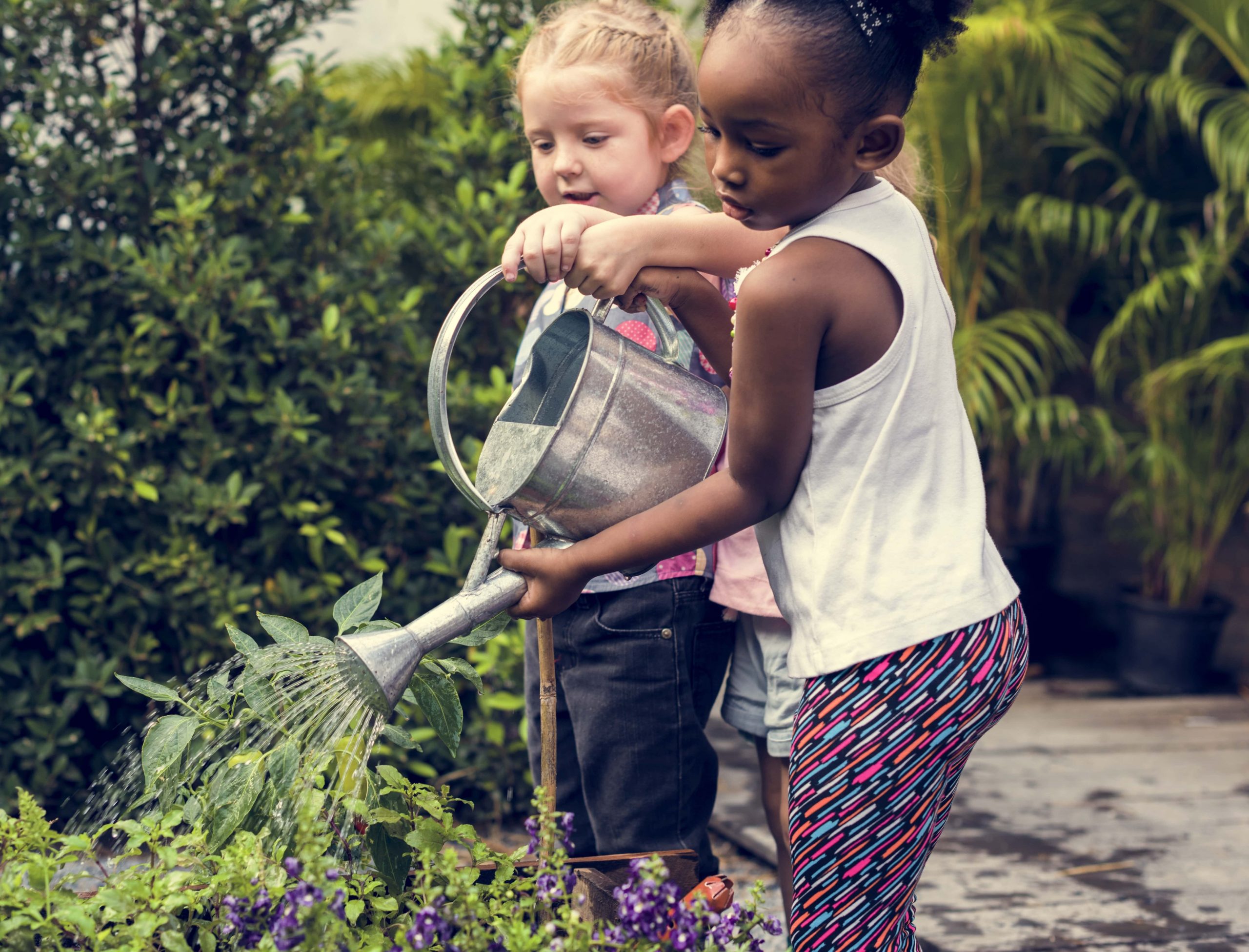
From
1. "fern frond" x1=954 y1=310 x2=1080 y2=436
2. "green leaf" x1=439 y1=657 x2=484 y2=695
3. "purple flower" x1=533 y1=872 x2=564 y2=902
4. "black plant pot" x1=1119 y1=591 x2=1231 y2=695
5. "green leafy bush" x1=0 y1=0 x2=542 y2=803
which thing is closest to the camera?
"purple flower" x1=533 y1=872 x2=564 y2=902

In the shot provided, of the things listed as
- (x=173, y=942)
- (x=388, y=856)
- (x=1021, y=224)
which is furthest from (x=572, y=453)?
(x=1021, y=224)

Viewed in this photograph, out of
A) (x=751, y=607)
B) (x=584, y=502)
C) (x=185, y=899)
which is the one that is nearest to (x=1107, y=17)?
(x=751, y=607)

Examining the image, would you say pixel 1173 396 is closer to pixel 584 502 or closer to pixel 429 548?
pixel 429 548

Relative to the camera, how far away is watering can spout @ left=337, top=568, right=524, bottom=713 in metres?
1.18

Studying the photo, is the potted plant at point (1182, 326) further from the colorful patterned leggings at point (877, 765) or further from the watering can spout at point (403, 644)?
the watering can spout at point (403, 644)

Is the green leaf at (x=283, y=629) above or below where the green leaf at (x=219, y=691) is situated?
above

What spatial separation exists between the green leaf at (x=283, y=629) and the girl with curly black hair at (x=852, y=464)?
0.41 metres

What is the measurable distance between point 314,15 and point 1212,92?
299 cm

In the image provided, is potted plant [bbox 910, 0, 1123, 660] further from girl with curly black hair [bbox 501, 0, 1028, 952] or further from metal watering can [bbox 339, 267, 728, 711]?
girl with curly black hair [bbox 501, 0, 1028, 952]

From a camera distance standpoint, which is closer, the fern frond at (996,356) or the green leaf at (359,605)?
the green leaf at (359,605)

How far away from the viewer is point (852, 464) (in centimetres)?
117

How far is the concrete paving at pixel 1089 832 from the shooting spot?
224 centimetres

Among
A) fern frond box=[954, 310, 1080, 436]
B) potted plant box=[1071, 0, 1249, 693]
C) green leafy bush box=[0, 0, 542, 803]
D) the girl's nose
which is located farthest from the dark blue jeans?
potted plant box=[1071, 0, 1249, 693]

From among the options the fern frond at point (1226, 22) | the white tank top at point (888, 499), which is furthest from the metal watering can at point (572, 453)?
the fern frond at point (1226, 22)
